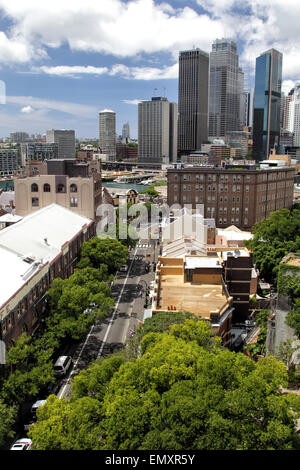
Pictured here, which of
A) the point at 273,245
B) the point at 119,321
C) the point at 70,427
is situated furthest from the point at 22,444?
the point at 273,245

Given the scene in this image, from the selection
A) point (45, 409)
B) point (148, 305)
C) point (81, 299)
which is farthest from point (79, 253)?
point (45, 409)

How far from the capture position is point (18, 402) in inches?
1104

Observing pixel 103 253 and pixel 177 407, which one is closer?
pixel 177 407

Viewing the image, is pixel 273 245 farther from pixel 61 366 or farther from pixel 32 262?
pixel 61 366

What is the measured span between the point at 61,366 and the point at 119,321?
12.1 m

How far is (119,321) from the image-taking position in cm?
4672

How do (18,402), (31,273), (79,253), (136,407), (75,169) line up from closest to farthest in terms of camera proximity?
(136,407), (18,402), (31,273), (79,253), (75,169)

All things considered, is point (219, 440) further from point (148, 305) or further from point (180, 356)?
point (148, 305)

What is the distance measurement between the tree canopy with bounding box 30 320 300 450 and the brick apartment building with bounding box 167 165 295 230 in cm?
7065

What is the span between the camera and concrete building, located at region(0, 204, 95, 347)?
31558 millimetres

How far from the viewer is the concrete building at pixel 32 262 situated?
104ft

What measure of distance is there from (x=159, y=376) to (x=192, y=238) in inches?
1287

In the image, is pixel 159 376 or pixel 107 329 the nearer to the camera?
pixel 159 376
